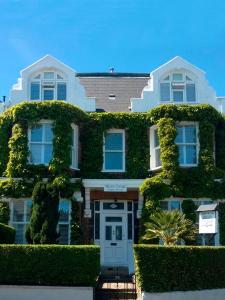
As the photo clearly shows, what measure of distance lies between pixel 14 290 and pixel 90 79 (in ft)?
46.7

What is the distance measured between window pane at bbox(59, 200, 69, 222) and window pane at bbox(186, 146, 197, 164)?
5.80 meters

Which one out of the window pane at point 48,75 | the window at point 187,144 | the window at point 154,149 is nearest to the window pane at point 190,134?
the window at point 187,144

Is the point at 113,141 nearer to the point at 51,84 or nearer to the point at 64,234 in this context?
the point at 51,84

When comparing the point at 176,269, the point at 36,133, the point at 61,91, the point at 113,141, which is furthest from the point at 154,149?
the point at 176,269

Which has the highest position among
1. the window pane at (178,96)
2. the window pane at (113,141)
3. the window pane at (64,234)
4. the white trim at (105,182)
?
the window pane at (178,96)

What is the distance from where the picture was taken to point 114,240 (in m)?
24.6

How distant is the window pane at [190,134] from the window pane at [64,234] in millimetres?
6720

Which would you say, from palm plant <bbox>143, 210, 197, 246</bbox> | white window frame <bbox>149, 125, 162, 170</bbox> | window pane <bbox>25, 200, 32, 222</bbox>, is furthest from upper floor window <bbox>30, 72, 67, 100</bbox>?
palm plant <bbox>143, 210, 197, 246</bbox>

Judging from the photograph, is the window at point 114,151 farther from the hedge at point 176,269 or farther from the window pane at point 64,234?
the hedge at point 176,269

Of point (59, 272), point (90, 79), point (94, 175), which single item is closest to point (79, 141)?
point (94, 175)

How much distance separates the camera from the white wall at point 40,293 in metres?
17.3

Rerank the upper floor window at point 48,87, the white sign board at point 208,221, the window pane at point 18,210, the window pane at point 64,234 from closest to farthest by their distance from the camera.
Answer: the white sign board at point 208,221, the window pane at point 64,234, the window pane at point 18,210, the upper floor window at point 48,87

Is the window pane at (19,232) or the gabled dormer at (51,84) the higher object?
the gabled dormer at (51,84)

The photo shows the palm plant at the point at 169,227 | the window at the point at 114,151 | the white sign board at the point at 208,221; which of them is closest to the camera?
the white sign board at the point at 208,221
